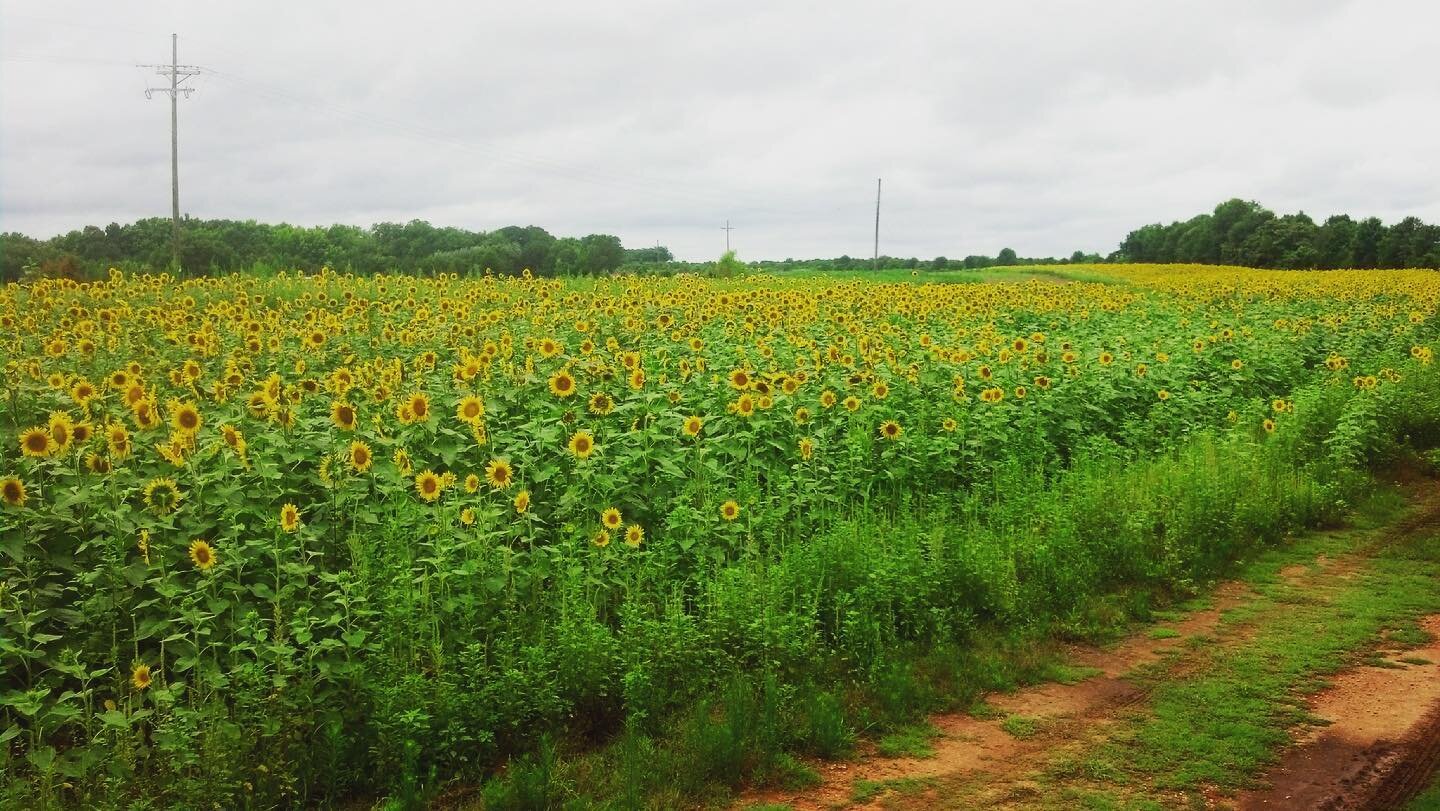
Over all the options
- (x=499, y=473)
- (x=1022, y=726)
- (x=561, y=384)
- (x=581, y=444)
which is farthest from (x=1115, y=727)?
(x=561, y=384)

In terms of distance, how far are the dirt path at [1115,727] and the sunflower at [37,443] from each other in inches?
145

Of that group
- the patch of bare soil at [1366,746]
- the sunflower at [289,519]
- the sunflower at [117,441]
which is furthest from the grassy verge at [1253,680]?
the sunflower at [117,441]

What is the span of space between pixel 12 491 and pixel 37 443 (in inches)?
15.7

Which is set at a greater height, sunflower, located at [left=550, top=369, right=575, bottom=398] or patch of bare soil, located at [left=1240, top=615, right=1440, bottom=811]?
sunflower, located at [left=550, top=369, right=575, bottom=398]

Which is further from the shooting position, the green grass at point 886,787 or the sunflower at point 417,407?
the sunflower at point 417,407

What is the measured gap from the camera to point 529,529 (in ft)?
20.6

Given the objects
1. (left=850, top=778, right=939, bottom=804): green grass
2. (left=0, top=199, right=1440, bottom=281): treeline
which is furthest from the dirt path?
(left=0, top=199, right=1440, bottom=281): treeline

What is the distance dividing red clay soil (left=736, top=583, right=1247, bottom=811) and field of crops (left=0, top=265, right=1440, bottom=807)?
224 millimetres

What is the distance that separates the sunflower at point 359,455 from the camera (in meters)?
5.68

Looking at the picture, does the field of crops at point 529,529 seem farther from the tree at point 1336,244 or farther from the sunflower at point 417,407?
the tree at point 1336,244

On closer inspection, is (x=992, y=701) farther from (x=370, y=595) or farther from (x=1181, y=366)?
(x=1181, y=366)

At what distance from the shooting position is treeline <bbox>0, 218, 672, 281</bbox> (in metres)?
22.8

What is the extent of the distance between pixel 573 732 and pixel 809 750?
1.12 meters

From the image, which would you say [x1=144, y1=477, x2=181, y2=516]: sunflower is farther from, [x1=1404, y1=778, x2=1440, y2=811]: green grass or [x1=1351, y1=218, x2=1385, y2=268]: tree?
[x1=1351, y1=218, x2=1385, y2=268]: tree
